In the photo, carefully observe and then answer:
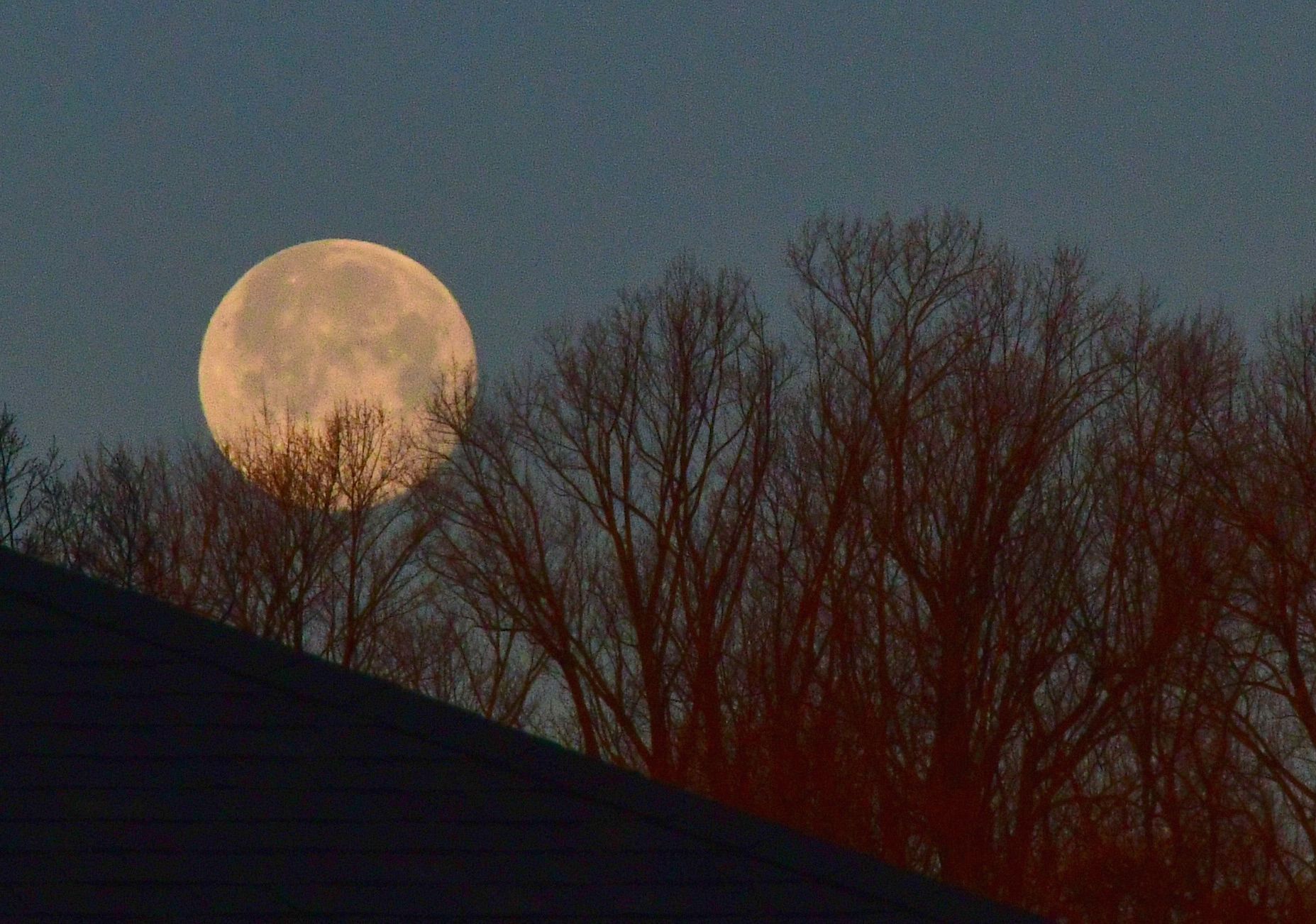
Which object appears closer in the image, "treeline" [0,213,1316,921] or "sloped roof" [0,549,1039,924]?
"sloped roof" [0,549,1039,924]

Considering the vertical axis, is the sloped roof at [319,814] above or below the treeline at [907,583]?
below

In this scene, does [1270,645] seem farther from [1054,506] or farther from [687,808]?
[687,808]

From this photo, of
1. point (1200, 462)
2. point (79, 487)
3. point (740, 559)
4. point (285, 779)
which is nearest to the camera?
point (285, 779)

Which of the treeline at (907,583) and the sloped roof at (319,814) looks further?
the treeline at (907,583)

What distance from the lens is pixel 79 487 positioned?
36469mm

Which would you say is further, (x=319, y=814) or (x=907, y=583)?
(x=907, y=583)

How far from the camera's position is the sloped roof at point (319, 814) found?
19.7 feet

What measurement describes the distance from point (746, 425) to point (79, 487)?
13.8 m

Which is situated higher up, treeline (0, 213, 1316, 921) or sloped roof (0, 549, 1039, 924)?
treeline (0, 213, 1316, 921)

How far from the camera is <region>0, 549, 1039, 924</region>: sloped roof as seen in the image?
6.02 meters

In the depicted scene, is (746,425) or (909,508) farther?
(746,425)

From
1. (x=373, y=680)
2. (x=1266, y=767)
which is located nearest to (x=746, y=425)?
(x=1266, y=767)

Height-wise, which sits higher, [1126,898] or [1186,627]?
[1186,627]

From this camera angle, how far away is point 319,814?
6.15 metres
